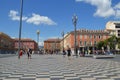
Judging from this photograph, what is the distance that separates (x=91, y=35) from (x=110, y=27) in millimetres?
25505

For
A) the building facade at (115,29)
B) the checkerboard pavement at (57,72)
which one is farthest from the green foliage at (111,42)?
the checkerboard pavement at (57,72)

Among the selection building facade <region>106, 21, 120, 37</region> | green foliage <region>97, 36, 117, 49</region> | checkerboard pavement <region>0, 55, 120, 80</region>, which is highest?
building facade <region>106, 21, 120, 37</region>

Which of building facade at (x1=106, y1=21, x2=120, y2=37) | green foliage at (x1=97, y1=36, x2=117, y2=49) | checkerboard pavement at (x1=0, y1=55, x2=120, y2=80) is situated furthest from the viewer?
building facade at (x1=106, y1=21, x2=120, y2=37)

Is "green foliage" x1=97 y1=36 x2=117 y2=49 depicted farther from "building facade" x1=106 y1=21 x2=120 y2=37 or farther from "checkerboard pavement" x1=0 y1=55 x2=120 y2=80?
"checkerboard pavement" x1=0 y1=55 x2=120 y2=80

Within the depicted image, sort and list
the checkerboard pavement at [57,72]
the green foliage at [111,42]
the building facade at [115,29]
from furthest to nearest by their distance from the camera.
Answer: the building facade at [115,29]
the green foliage at [111,42]
the checkerboard pavement at [57,72]

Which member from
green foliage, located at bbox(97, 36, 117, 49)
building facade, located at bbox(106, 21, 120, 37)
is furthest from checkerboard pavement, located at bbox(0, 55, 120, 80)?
building facade, located at bbox(106, 21, 120, 37)

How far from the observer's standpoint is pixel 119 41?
404 ft

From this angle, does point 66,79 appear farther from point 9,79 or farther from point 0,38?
point 0,38

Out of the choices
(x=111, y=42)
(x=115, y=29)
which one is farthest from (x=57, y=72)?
(x=115, y=29)

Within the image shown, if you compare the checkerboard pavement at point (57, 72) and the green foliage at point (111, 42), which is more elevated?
the green foliage at point (111, 42)

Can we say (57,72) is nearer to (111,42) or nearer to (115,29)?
(111,42)

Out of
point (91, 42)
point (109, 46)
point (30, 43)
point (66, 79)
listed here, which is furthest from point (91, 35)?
point (66, 79)

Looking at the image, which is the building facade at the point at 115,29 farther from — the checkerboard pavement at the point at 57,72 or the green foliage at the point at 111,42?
the checkerboard pavement at the point at 57,72

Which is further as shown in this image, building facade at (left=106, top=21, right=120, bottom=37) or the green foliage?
building facade at (left=106, top=21, right=120, bottom=37)
